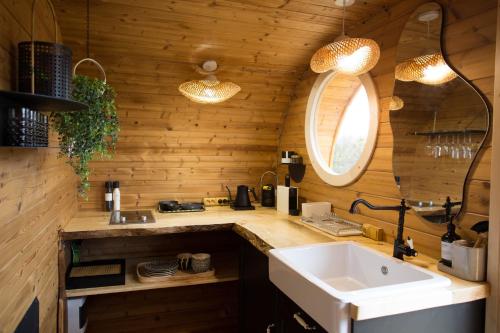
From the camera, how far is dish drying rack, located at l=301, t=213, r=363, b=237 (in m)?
2.11

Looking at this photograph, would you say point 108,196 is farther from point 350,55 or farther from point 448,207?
point 448,207

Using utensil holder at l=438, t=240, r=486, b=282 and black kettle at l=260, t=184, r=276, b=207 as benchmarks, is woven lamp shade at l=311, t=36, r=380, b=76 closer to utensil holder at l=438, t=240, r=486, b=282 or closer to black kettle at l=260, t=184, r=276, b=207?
utensil holder at l=438, t=240, r=486, b=282

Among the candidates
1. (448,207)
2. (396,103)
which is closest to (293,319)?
(448,207)

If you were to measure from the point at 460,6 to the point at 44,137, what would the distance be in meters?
1.89

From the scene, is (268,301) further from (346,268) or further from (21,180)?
(21,180)

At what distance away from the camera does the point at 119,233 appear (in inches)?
93.1

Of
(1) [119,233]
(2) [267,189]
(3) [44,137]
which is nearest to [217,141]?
(2) [267,189]

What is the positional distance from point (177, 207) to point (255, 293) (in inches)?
42.2

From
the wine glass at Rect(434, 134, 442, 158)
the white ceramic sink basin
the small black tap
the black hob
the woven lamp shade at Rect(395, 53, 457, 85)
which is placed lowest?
the white ceramic sink basin

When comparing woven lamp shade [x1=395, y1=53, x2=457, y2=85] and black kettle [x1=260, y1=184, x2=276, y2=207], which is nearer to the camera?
woven lamp shade [x1=395, y1=53, x2=457, y2=85]

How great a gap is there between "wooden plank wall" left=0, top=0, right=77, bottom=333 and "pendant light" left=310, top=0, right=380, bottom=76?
4.70ft

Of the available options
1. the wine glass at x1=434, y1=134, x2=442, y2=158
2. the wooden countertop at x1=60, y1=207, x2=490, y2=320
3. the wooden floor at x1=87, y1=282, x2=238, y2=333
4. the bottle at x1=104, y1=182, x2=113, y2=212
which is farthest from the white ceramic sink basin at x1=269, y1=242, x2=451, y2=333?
the bottle at x1=104, y1=182, x2=113, y2=212

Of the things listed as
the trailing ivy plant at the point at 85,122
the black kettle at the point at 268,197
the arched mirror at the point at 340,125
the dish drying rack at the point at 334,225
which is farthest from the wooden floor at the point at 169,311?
the trailing ivy plant at the point at 85,122

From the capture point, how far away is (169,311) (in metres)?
3.11
